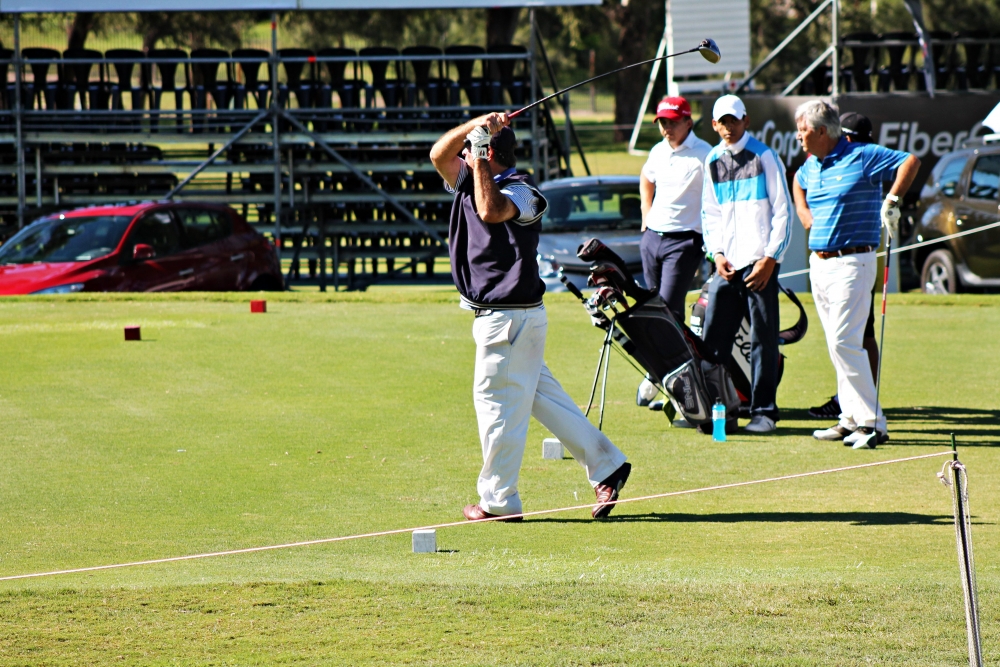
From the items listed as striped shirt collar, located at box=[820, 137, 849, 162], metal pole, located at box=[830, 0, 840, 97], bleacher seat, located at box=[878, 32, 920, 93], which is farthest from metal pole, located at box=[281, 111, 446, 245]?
striped shirt collar, located at box=[820, 137, 849, 162]

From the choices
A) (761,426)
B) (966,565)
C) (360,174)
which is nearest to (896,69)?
(360,174)

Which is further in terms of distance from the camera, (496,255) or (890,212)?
(890,212)

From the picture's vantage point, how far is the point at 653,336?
25.6ft

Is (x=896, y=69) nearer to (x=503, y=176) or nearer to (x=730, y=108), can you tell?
(x=730, y=108)

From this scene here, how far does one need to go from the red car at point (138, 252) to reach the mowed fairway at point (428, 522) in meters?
4.69

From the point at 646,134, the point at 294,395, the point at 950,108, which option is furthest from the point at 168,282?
the point at 646,134

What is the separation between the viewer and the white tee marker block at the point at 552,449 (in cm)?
720

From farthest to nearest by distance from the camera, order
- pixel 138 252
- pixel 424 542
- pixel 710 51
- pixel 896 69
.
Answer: pixel 896 69
pixel 138 252
pixel 710 51
pixel 424 542

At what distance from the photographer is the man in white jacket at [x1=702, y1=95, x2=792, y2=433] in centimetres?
800

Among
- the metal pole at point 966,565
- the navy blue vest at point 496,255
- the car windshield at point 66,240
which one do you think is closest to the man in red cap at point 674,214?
the navy blue vest at point 496,255

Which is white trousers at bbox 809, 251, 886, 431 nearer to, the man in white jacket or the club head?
the man in white jacket

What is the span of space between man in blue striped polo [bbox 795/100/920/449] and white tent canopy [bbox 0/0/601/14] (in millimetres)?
13256

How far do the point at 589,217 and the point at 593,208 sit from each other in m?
0.17

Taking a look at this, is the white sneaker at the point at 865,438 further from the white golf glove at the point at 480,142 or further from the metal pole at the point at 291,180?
the metal pole at the point at 291,180
